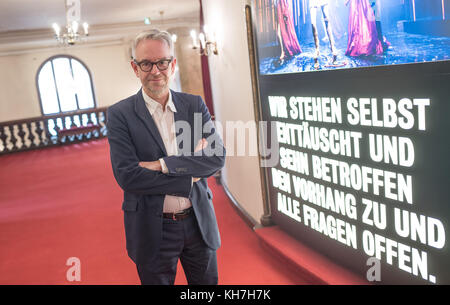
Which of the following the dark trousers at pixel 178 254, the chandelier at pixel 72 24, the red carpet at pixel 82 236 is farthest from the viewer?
the chandelier at pixel 72 24

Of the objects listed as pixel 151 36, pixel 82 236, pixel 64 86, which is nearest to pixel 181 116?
pixel 151 36

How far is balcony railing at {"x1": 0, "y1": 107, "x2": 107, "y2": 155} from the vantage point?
1248 cm

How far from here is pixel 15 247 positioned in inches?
167

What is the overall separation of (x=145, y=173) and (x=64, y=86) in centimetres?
1404

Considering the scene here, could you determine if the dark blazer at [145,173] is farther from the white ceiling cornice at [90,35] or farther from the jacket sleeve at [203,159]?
the white ceiling cornice at [90,35]

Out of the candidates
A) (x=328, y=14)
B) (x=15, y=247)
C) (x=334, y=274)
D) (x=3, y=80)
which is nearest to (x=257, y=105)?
(x=328, y=14)

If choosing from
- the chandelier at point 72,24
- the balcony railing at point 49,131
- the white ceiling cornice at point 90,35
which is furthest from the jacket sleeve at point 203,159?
the balcony railing at point 49,131

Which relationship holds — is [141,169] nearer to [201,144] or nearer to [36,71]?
[201,144]

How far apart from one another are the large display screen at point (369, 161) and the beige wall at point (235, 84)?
1.87ft

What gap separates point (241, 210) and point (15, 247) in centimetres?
237

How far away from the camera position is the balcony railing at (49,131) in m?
12.5

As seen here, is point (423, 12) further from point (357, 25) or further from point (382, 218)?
point (382, 218)

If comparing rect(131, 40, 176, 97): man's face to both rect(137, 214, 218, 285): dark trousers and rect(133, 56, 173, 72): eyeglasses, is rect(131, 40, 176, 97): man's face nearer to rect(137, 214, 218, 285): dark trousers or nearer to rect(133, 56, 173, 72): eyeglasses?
rect(133, 56, 173, 72): eyeglasses

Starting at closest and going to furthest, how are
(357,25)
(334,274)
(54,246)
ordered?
(357,25) < (334,274) < (54,246)
